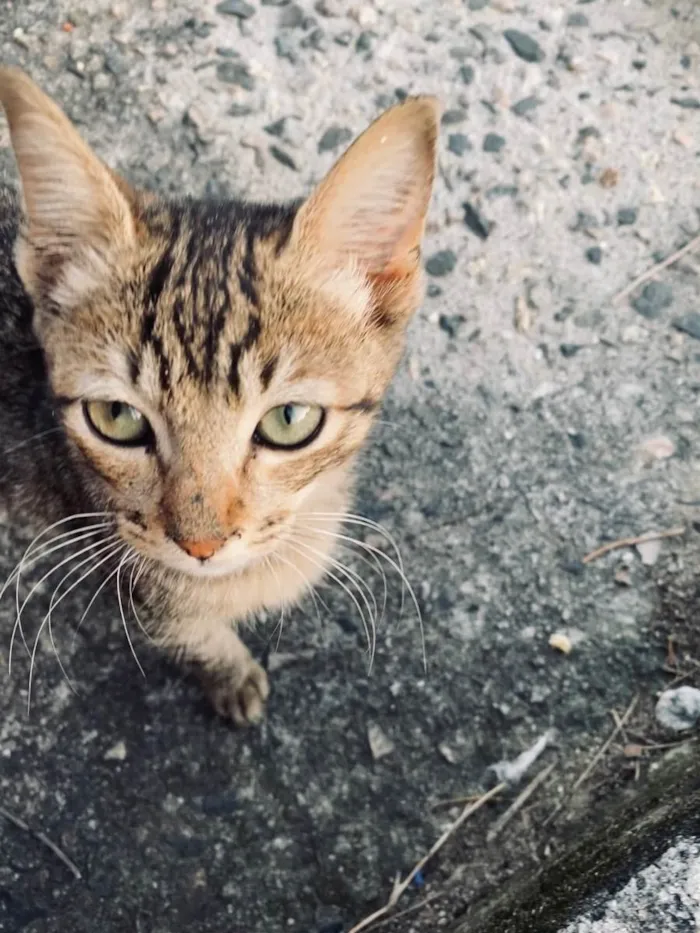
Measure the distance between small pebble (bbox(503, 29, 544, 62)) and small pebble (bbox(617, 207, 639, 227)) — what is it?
0.65 meters

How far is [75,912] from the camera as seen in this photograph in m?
2.18

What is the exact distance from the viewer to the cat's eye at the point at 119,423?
5.57ft

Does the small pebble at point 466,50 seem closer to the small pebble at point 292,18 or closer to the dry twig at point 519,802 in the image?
the small pebble at point 292,18

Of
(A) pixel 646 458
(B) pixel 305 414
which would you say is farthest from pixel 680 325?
(B) pixel 305 414

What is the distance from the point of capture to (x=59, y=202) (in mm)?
1698

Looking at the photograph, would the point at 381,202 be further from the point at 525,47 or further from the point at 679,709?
the point at 525,47

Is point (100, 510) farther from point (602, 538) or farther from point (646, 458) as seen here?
point (646, 458)

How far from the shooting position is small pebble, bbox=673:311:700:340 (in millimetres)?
2811

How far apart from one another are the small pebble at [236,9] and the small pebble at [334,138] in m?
0.56

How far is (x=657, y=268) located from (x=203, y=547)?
73.3 inches

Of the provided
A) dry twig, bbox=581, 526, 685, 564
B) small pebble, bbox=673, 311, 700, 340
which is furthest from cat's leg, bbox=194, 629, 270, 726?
small pebble, bbox=673, 311, 700, 340

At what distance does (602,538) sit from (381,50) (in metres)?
1.81

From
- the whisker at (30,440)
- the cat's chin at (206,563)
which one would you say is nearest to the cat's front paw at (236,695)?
the cat's chin at (206,563)

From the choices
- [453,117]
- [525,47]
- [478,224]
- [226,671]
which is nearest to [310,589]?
[226,671]
